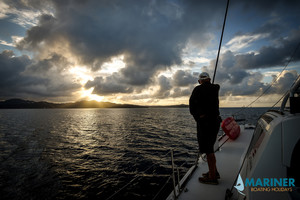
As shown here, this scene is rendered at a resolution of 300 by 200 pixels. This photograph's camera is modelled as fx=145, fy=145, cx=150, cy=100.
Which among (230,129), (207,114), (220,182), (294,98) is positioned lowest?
(220,182)

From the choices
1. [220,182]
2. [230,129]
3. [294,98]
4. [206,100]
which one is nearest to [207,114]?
[206,100]

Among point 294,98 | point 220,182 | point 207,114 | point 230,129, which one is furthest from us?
point 230,129

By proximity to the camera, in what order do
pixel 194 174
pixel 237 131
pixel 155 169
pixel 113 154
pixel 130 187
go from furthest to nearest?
pixel 113 154 < pixel 155 169 < pixel 237 131 < pixel 130 187 < pixel 194 174

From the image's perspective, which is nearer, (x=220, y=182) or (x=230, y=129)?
(x=220, y=182)

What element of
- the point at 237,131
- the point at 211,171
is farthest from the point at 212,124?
the point at 237,131

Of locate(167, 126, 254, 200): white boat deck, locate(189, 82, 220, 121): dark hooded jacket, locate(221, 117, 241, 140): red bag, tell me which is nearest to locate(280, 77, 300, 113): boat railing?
locate(189, 82, 220, 121): dark hooded jacket

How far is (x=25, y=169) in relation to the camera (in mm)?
9219

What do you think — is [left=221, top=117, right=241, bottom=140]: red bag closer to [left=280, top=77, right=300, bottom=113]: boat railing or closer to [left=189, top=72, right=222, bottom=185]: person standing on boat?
[left=189, top=72, right=222, bottom=185]: person standing on boat

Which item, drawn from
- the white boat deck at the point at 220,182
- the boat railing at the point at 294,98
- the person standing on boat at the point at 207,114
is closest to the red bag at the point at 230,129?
the white boat deck at the point at 220,182

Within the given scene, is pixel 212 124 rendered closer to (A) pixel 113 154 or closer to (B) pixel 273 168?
(B) pixel 273 168

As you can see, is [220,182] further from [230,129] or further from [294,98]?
[230,129]

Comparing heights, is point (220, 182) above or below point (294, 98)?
below

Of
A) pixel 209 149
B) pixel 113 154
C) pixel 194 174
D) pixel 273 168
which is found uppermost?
pixel 273 168

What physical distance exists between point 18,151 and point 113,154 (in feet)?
28.8
